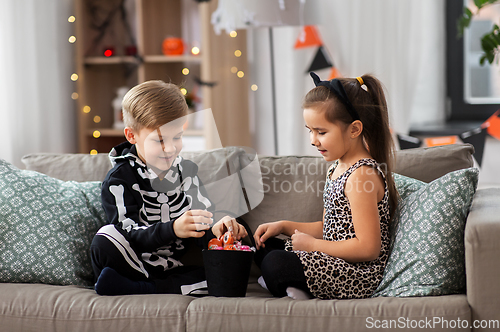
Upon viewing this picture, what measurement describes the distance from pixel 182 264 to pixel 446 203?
78 centimetres

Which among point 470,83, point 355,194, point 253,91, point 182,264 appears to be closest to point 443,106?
point 470,83

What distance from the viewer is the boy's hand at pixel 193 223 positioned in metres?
1.24

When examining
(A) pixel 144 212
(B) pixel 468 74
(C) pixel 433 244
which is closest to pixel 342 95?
(C) pixel 433 244

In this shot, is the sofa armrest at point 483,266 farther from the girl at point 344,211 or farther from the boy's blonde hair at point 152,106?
the boy's blonde hair at point 152,106

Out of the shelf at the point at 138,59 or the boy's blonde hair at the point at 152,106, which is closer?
the boy's blonde hair at the point at 152,106

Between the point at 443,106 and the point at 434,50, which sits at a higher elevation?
the point at 434,50

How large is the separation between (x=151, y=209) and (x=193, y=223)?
0.67ft

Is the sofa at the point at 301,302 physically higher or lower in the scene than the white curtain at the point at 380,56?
lower

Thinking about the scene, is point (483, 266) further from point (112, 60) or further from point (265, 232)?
point (112, 60)

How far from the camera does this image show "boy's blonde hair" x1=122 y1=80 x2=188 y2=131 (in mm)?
1366

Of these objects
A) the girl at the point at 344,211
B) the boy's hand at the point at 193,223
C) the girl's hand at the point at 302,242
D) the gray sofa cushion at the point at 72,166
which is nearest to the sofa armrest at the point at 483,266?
the girl at the point at 344,211

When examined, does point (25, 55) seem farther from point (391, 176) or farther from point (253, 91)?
point (391, 176)

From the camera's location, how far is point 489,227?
1061 millimetres

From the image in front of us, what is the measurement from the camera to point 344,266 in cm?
121
